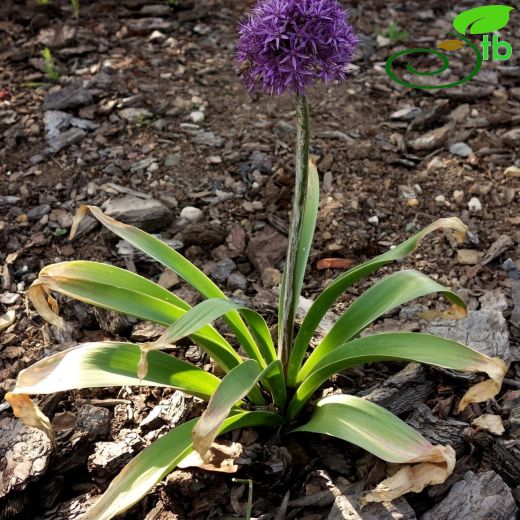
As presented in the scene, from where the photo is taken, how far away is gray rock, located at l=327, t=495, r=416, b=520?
7.65 feet

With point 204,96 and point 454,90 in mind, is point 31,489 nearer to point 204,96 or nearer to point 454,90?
point 204,96

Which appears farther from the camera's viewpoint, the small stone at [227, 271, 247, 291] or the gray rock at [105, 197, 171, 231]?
the gray rock at [105, 197, 171, 231]

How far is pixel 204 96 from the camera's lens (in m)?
4.64

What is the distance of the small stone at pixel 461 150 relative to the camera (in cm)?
415

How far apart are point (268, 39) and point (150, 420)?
1.54m

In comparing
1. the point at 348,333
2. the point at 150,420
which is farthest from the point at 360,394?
the point at 150,420

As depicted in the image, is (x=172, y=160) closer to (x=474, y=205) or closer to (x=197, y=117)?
(x=197, y=117)

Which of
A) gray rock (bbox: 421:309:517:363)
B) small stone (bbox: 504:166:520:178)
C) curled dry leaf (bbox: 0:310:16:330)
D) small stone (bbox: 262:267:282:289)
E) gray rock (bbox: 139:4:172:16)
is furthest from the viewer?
gray rock (bbox: 139:4:172:16)

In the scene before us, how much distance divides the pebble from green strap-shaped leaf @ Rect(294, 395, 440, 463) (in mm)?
1748

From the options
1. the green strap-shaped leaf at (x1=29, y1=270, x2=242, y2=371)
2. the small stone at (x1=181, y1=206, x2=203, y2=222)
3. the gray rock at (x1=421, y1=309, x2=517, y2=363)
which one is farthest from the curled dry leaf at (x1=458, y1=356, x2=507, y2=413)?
the small stone at (x1=181, y1=206, x2=203, y2=222)

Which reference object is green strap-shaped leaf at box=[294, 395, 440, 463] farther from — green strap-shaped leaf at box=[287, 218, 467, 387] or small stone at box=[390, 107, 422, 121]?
small stone at box=[390, 107, 422, 121]

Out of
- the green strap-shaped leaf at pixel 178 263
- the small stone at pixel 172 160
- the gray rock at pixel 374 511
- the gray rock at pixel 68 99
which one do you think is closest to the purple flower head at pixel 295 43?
the green strap-shaped leaf at pixel 178 263

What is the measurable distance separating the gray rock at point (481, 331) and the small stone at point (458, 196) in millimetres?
976

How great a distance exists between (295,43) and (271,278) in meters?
1.65
